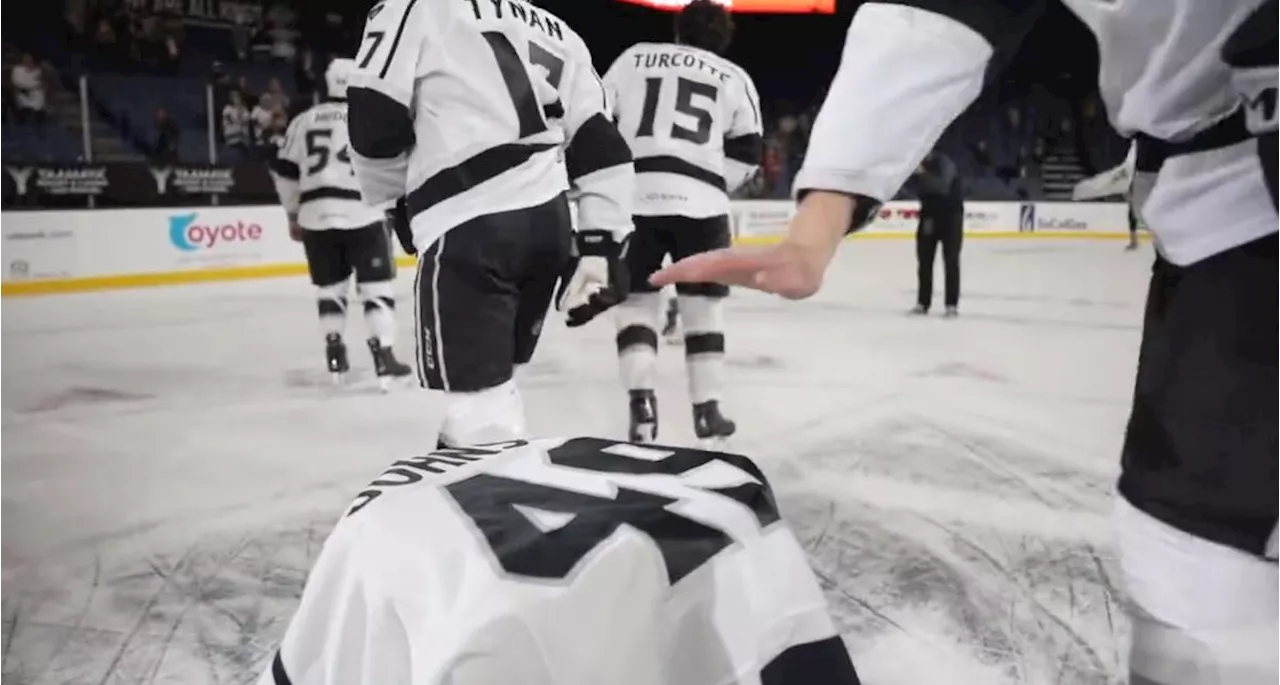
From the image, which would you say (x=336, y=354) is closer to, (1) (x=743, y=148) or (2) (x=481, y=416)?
(1) (x=743, y=148)

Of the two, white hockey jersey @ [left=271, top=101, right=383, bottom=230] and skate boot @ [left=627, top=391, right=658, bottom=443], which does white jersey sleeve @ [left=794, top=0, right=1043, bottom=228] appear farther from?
white hockey jersey @ [left=271, top=101, right=383, bottom=230]

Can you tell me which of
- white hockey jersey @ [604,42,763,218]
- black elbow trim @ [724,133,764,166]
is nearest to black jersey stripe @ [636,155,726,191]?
white hockey jersey @ [604,42,763,218]

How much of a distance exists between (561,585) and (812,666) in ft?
0.75

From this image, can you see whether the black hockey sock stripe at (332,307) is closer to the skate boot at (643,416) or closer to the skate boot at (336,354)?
the skate boot at (336,354)

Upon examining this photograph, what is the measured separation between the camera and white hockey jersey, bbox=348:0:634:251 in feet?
4.64

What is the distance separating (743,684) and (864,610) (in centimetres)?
79

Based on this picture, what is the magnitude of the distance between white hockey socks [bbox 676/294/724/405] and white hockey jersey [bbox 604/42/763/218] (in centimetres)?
Answer: 20

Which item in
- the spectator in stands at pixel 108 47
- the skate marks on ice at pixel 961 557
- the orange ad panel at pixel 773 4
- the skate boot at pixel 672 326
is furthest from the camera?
the spectator in stands at pixel 108 47

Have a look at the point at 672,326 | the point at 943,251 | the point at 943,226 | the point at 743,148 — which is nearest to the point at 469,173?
the point at 743,148

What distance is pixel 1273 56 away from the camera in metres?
0.55

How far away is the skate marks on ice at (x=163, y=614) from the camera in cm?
135

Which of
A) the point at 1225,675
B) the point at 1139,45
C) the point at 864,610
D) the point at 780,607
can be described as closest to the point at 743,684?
the point at 780,607

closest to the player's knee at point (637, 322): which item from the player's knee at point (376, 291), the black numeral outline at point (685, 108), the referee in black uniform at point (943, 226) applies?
the black numeral outline at point (685, 108)

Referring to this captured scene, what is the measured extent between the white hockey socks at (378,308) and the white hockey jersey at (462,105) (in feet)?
4.62
